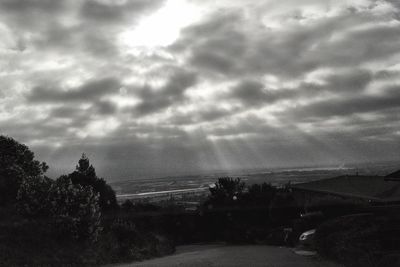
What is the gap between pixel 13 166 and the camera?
1182 inches

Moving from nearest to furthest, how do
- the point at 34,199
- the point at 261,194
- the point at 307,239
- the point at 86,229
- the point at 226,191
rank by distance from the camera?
the point at 86,229 → the point at 34,199 → the point at 307,239 → the point at 261,194 → the point at 226,191

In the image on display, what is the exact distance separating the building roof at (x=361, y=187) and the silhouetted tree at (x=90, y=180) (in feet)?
77.0

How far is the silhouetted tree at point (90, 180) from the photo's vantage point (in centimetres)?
3596

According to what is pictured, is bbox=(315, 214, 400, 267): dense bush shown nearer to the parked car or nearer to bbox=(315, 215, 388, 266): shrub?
bbox=(315, 215, 388, 266): shrub

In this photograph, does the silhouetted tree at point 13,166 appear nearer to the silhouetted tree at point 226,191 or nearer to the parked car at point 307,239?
the parked car at point 307,239

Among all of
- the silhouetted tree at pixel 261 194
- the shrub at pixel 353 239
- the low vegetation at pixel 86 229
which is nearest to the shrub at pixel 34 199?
the low vegetation at pixel 86 229

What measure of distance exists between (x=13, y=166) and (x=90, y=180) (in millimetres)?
8172

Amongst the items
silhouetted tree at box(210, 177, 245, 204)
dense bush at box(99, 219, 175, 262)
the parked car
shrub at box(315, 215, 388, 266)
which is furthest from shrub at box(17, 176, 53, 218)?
Answer: silhouetted tree at box(210, 177, 245, 204)

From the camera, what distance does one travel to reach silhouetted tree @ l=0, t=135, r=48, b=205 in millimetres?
29062

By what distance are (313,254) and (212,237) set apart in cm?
2907

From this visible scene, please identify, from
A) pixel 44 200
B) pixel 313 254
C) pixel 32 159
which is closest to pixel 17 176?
pixel 32 159

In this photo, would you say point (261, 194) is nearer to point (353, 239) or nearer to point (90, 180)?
point (90, 180)

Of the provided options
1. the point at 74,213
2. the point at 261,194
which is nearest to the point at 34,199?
the point at 74,213

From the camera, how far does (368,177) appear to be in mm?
45281
